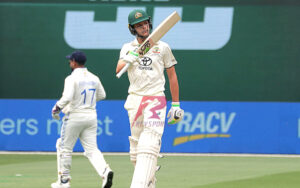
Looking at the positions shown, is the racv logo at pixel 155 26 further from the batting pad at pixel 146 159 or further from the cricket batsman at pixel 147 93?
the batting pad at pixel 146 159

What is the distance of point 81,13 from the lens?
1616 cm

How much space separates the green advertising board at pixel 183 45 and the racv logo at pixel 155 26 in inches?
0.8

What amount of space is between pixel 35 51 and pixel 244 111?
4700 mm

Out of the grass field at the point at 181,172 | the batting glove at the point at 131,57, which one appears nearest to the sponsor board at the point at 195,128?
the grass field at the point at 181,172

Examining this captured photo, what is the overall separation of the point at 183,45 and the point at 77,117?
6.93 m

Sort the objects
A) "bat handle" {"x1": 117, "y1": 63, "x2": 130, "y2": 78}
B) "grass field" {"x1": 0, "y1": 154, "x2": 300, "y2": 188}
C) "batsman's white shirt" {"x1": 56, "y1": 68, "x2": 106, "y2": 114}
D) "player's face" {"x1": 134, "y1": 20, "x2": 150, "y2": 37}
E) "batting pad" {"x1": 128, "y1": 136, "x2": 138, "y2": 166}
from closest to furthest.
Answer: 1. "bat handle" {"x1": 117, "y1": 63, "x2": 130, "y2": 78}
2. "player's face" {"x1": 134, "y1": 20, "x2": 150, "y2": 37}
3. "batting pad" {"x1": 128, "y1": 136, "x2": 138, "y2": 166}
4. "batsman's white shirt" {"x1": 56, "y1": 68, "x2": 106, "y2": 114}
5. "grass field" {"x1": 0, "y1": 154, "x2": 300, "y2": 188}

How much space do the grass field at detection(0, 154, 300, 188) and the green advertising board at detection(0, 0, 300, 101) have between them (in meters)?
1.72

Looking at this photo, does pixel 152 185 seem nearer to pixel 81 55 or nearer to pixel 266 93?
pixel 81 55

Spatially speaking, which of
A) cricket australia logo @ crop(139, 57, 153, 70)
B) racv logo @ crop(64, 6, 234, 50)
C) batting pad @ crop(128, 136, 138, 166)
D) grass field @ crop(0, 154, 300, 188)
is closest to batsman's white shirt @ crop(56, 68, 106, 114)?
grass field @ crop(0, 154, 300, 188)

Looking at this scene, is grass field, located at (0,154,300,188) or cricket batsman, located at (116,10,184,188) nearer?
cricket batsman, located at (116,10,184,188)

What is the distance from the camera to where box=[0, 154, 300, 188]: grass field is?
1016 cm

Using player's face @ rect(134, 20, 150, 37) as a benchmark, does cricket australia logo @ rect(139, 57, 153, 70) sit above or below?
below

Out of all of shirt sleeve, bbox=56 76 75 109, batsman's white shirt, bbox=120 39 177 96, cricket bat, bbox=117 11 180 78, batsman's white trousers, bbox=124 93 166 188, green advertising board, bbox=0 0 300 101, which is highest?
cricket bat, bbox=117 11 180 78

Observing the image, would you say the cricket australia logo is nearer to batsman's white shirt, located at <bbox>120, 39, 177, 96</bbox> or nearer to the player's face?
batsman's white shirt, located at <bbox>120, 39, 177, 96</bbox>
